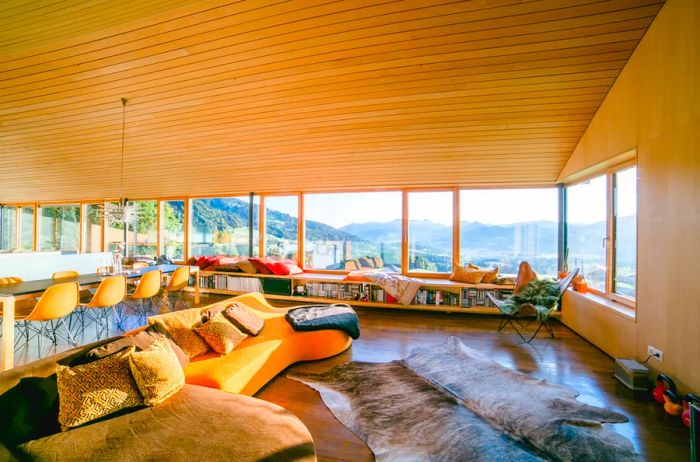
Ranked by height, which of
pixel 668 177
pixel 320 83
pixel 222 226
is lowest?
pixel 222 226

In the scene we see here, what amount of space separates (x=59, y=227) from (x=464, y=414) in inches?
448

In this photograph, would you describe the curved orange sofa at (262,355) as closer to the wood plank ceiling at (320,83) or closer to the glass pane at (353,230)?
the glass pane at (353,230)

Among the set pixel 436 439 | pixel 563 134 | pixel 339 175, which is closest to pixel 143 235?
pixel 339 175

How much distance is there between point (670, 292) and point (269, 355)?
3666 millimetres

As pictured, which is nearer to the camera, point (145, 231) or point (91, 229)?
point (145, 231)

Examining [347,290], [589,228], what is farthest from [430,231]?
[589,228]

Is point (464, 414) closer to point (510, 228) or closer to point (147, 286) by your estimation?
point (510, 228)

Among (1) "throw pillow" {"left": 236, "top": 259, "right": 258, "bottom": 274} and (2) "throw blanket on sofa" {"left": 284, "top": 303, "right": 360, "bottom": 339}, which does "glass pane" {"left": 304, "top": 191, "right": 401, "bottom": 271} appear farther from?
(2) "throw blanket on sofa" {"left": 284, "top": 303, "right": 360, "bottom": 339}

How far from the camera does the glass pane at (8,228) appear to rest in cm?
893

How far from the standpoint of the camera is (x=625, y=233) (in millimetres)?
3670

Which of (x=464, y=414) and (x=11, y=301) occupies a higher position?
(x=11, y=301)

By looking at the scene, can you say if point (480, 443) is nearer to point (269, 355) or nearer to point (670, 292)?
point (269, 355)

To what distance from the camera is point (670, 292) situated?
263 cm

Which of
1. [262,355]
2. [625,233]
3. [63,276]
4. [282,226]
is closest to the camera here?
[262,355]
